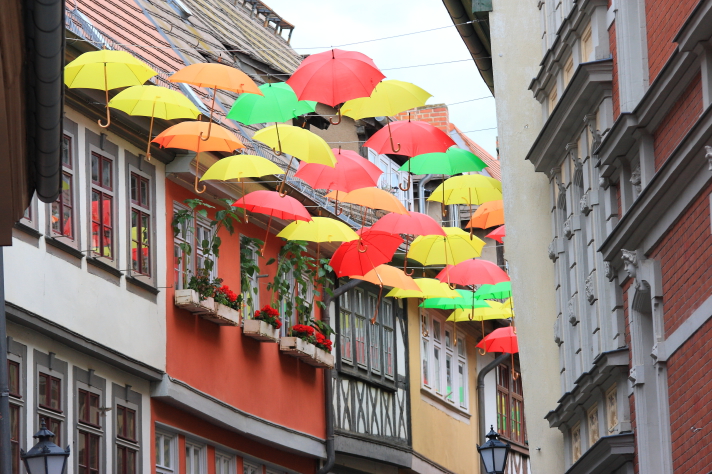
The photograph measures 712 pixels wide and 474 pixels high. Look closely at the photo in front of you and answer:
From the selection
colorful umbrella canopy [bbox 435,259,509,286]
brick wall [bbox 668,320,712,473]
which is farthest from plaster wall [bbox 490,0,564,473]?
brick wall [bbox 668,320,712,473]

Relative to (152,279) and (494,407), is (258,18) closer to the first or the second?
(494,407)

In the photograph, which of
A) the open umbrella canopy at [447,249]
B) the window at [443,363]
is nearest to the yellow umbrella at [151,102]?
the open umbrella canopy at [447,249]

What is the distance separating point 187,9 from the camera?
2309 centimetres

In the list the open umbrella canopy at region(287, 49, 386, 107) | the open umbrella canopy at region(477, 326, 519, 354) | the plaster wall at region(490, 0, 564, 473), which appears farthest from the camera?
the open umbrella canopy at region(477, 326, 519, 354)

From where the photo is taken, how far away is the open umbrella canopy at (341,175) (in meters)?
16.6

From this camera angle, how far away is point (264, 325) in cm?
1995

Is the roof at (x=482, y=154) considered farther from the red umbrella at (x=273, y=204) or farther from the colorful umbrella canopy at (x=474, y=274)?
the red umbrella at (x=273, y=204)

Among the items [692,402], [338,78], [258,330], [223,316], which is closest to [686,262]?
[692,402]

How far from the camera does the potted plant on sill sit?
64.8 ft

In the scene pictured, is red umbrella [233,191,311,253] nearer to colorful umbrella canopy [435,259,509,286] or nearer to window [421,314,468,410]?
colorful umbrella canopy [435,259,509,286]

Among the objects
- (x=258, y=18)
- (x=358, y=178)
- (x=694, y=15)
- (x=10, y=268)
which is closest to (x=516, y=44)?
(x=358, y=178)

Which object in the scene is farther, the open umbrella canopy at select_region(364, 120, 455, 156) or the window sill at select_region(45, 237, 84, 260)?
the open umbrella canopy at select_region(364, 120, 455, 156)

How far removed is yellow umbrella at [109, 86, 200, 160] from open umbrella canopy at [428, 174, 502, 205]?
4206 mm

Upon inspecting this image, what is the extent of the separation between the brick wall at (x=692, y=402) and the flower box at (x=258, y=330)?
9.32m
